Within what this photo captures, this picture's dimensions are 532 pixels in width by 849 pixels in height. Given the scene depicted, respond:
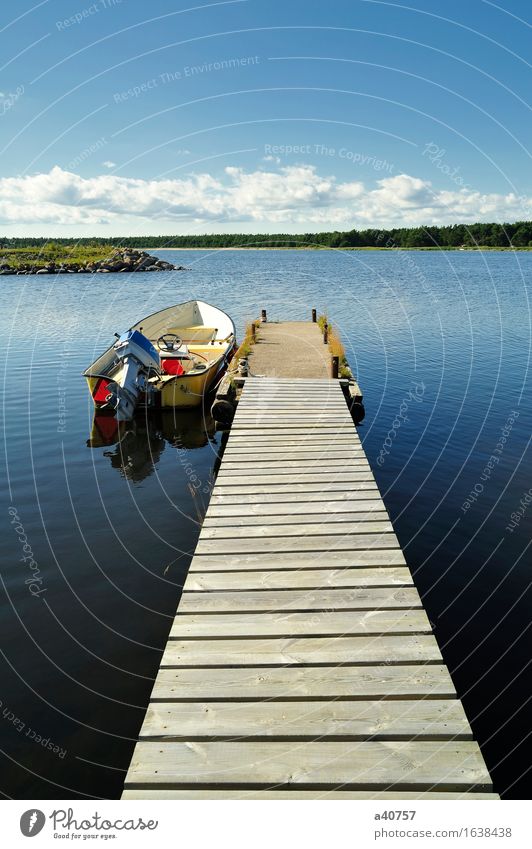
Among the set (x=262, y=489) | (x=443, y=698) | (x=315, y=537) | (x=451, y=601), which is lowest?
(x=451, y=601)

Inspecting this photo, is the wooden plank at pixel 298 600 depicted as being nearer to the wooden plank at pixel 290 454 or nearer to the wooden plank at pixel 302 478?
the wooden plank at pixel 302 478

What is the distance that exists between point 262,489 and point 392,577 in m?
3.49

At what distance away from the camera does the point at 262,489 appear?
9.93m

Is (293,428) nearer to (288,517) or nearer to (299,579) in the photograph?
(288,517)

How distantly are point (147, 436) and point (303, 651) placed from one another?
45.6 ft

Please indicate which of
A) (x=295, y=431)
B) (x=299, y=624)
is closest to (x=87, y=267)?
(x=295, y=431)

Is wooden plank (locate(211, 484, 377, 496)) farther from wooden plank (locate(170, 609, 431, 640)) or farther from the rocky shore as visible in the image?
the rocky shore

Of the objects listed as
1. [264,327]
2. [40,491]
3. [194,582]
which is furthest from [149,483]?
[264,327]

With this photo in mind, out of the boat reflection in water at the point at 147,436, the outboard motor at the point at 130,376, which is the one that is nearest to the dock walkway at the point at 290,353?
the boat reflection in water at the point at 147,436

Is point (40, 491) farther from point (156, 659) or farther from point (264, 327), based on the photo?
point (264, 327)

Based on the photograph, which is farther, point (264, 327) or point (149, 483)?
point (264, 327)

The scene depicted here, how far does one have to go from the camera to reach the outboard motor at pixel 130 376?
60.9 feet

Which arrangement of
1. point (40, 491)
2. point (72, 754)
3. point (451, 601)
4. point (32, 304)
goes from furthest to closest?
1. point (32, 304)
2. point (40, 491)
3. point (451, 601)
4. point (72, 754)

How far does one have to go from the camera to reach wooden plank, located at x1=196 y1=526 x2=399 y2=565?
303 inches
